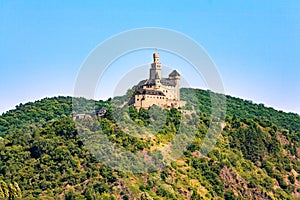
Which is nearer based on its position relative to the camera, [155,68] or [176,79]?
[155,68]

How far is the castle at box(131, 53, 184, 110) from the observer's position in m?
93.6

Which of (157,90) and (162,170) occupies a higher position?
(157,90)

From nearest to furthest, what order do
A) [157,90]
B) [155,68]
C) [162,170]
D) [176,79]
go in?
[162,170] → [157,90] → [155,68] → [176,79]

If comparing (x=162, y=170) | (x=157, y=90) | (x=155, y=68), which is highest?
(x=155, y=68)

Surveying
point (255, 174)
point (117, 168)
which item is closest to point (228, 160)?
point (255, 174)

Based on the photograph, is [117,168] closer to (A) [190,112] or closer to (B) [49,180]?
(B) [49,180]

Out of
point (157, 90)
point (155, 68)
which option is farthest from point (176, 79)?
point (157, 90)

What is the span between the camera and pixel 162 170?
287 feet

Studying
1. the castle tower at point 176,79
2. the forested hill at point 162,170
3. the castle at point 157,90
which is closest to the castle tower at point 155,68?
the castle at point 157,90

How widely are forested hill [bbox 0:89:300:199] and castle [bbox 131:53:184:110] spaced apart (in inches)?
58.9

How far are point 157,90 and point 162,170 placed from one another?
38.7ft

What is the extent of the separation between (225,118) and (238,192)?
16730 millimetres

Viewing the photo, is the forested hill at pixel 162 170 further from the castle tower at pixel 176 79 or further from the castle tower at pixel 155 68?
the castle tower at pixel 155 68

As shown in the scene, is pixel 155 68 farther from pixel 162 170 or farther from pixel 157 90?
pixel 162 170
